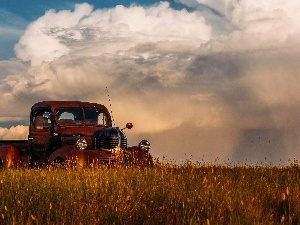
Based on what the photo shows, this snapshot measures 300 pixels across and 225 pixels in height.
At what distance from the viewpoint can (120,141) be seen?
50.6 ft

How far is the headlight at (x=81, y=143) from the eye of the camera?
47.6 ft

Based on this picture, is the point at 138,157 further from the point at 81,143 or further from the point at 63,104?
the point at 63,104

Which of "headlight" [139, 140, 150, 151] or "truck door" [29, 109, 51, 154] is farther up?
"truck door" [29, 109, 51, 154]

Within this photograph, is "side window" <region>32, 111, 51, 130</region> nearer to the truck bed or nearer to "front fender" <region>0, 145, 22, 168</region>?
"front fender" <region>0, 145, 22, 168</region>

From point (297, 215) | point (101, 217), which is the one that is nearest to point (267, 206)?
point (297, 215)

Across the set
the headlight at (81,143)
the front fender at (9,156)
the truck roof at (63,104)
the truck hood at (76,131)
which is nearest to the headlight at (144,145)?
the truck hood at (76,131)

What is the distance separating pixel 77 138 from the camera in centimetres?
1549

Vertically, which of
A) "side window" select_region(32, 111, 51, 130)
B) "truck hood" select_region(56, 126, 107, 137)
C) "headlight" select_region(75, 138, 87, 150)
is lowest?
"headlight" select_region(75, 138, 87, 150)

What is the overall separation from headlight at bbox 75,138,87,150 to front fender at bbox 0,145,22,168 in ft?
9.58

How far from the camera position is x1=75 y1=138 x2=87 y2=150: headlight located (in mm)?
14523

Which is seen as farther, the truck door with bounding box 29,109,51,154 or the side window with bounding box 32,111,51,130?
the side window with bounding box 32,111,51,130

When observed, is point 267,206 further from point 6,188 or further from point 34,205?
point 6,188

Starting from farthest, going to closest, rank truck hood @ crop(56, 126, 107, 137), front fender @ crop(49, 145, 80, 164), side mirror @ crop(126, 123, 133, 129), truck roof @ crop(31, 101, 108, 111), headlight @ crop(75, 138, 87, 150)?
truck roof @ crop(31, 101, 108, 111) < truck hood @ crop(56, 126, 107, 137) < side mirror @ crop(126, 123, 133, 129) < headlight @ crop(75, 138, 87, 150) < front fender @ crop(49, 145, 80, 164)

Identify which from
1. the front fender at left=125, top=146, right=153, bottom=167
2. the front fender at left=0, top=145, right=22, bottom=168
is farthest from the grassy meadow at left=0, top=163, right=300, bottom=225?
the front fender at left=0, top=145, right=22, bottom=168
